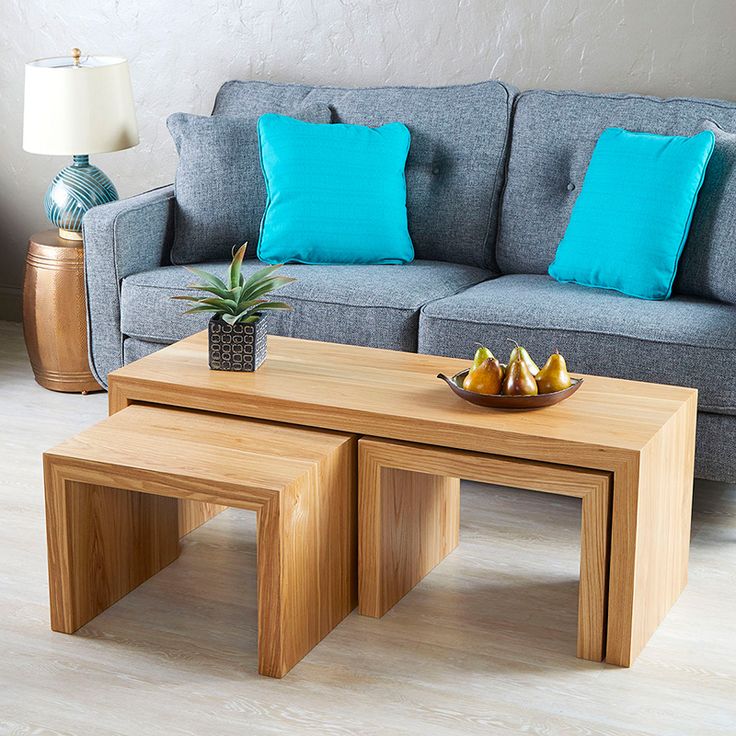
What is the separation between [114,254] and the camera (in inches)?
124

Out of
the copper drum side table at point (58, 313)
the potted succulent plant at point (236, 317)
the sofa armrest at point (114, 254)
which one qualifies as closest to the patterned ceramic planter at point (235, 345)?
the potted succulent plant at point (236, 317)

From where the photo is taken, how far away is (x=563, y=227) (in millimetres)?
3197

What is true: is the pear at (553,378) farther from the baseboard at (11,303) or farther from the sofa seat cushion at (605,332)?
the baseboard at (11,303)

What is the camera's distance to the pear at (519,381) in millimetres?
2123

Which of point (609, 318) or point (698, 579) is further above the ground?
point (609, 318)

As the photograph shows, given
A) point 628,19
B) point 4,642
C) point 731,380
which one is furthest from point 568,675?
point 628,19

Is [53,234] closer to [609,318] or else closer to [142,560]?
[142,560]

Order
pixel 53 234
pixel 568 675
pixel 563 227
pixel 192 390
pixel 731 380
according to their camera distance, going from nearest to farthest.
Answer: pixel 568 675
pixel 192 390
pixel 731 380
pixel 563 227
pixel 53 234

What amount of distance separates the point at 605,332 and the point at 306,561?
98cm

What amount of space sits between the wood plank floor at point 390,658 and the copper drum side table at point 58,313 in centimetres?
94

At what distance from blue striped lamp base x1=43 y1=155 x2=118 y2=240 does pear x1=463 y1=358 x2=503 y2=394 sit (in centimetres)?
180

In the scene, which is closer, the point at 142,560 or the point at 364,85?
the point at 142,560

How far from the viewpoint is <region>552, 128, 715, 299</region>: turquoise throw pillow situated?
2.87 m

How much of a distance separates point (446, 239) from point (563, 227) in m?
0.34
